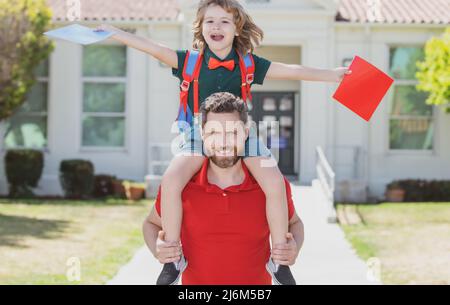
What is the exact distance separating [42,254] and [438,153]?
34.8 ft

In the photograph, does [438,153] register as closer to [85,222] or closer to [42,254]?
[85,222]

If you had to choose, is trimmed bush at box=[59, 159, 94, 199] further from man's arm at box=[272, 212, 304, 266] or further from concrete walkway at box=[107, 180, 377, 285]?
man's arm at box=[272, 212, 304, 266]

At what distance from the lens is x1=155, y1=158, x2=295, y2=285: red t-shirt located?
3.13 m

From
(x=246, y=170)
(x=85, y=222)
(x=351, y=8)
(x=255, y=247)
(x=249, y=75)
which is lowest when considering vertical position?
(x=85, y=222)

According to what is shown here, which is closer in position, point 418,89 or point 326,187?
point 326,187

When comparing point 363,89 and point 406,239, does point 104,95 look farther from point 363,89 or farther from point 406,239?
point 363,89

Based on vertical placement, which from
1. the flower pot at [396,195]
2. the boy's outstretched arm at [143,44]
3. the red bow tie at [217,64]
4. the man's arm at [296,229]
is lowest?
the flower pot at [396,195]

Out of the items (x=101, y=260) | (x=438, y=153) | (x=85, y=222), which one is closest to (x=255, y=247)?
(x=101, y=260)

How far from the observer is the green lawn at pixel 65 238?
879cm

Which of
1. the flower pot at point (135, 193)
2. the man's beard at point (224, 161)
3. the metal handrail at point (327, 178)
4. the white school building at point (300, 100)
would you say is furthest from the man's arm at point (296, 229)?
the white school building at point (300, 100)

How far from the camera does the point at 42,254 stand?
32.7ft

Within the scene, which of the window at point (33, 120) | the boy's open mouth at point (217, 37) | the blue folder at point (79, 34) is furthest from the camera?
the window at point (33, 120)

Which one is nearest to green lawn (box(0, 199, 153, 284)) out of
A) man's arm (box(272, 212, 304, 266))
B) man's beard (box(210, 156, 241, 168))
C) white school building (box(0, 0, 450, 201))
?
white school building (box(0, 0, 450, 201))

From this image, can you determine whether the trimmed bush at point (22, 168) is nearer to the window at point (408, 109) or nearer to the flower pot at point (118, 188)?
the flower pot at point (118, 188)
